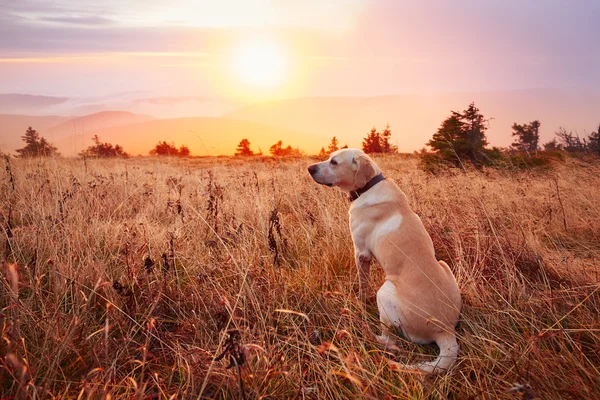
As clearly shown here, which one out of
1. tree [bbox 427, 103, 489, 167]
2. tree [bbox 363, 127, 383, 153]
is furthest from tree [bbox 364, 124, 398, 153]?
tree [bbox 427, 103, 489, 167]

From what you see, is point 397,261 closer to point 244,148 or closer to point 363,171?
point 363,171

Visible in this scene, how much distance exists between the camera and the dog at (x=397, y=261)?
8.32 feet

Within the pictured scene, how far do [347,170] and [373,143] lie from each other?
2228 cm

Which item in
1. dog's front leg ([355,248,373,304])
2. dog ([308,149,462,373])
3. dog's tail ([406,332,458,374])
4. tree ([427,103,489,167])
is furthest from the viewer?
tree ([427,103,489,167])

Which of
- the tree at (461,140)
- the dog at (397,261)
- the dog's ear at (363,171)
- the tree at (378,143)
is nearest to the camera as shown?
the dog at (397,261)

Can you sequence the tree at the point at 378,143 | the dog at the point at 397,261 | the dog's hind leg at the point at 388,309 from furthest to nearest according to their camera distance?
the tree at the point at 378,143, the dog's hind leg at the point at 388,309, the dog at the point at 397,261

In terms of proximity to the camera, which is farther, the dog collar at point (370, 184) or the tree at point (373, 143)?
the tree at point (373, 143)

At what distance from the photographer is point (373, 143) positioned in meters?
24.9

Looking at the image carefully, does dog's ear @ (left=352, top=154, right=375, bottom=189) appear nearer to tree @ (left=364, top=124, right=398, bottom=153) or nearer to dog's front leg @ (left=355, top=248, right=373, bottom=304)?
dog's front leg @ (left=355, top=248, right=373, bottom=304)

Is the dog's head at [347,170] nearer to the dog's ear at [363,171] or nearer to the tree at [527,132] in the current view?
the dog's ear at [363,171]

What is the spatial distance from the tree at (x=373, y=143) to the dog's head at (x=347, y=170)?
21700 millimetres

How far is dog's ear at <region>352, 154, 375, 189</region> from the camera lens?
11.1 feet

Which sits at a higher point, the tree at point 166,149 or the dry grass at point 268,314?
the tree at point 166,149

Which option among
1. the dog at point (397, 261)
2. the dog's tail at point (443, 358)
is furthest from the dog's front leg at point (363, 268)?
the dog's tail at point (443, 358)
